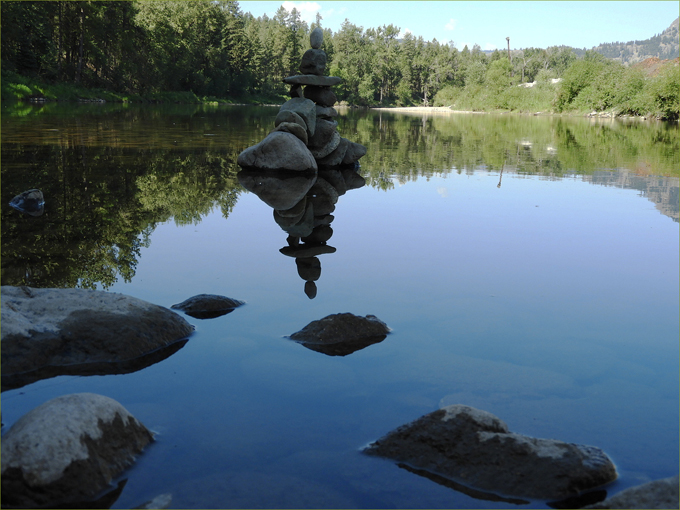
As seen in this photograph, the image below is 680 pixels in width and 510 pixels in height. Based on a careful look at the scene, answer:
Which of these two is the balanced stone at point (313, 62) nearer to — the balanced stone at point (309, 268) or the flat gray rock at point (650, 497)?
the balanced stone at point (309, 268)

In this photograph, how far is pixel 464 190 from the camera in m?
13.0

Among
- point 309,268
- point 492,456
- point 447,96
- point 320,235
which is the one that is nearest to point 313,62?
point 320,235

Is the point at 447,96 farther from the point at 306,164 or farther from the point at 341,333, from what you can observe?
the point at 341,333

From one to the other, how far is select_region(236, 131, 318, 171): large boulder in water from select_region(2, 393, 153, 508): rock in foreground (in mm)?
11124

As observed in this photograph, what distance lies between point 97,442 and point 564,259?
19.6ft

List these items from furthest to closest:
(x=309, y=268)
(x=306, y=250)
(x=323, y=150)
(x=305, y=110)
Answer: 1. (x=323, y=150)
2. (x=305, y=110)
3. (x=306, y=250)
4. (x=309, y=268)

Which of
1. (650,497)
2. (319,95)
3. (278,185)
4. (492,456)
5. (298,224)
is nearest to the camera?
(650,497)

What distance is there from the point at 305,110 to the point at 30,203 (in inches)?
309

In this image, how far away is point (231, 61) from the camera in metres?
74.9

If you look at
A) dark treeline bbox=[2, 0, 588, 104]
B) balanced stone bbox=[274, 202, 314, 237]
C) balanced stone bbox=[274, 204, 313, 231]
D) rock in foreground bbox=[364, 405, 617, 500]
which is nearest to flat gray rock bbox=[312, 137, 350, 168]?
balanced stone bbox=[274, 204, 313, 231]

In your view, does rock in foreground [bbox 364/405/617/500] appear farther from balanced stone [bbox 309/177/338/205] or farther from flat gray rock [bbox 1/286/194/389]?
balanced stone [bbox 309/177/338/205]

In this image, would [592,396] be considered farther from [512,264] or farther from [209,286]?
[209,286]

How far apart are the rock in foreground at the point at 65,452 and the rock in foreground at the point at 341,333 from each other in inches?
72.9

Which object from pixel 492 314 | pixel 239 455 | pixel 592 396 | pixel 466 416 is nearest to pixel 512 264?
pixel 492 314
